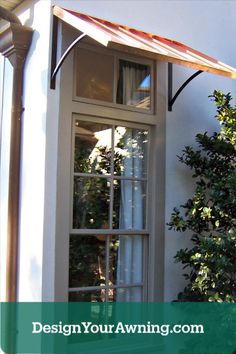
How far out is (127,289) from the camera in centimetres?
462

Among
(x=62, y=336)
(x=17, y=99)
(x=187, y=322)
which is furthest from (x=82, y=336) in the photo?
(x=17, y=99)

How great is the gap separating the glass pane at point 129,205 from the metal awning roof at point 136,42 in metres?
1.29

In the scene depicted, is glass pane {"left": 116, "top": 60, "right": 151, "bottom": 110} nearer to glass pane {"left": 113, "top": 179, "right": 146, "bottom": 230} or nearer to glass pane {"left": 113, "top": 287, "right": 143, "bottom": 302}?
glass pane {"left": 113, "top": 179, "right": 146, "bottom": 230}

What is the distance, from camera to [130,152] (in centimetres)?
475

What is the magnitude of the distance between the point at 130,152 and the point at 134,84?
66 centimetres

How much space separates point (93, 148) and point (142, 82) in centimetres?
88

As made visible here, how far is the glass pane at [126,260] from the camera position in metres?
4.56

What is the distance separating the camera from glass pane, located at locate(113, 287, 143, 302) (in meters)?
4.56

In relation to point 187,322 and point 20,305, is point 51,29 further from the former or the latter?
point 187,322

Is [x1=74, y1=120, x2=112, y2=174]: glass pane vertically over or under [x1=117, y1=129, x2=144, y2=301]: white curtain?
over

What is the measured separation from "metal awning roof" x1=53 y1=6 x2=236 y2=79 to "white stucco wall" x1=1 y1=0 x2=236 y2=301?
0.29 m

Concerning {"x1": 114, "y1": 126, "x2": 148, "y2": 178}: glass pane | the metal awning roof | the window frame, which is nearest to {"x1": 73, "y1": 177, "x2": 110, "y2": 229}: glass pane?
{"x1": 114, "y1": 126, "x2": 148, "y2": 178}: glass pane

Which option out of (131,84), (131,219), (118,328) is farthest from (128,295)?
(131,84)

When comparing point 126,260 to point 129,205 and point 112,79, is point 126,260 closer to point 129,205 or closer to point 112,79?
point 129,205
